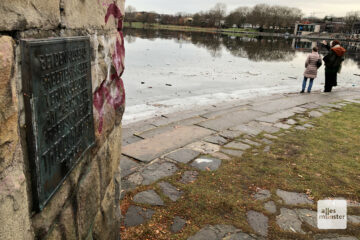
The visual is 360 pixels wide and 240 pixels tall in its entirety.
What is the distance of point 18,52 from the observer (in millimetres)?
1028

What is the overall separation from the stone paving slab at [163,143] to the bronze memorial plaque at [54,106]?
104 inches

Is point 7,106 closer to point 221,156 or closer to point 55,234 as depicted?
point 55,234

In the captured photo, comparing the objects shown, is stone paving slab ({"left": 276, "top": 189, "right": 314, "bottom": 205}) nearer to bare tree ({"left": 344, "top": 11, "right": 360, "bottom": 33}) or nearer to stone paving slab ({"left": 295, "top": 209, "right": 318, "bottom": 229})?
stone paving slab ({"left": 295, "top": 209, "right": 318, "bottom": 229})

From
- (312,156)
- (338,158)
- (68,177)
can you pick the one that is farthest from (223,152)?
(68,177)

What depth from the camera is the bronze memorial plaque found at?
111 centimetres

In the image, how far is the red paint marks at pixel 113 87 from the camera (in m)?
2.06

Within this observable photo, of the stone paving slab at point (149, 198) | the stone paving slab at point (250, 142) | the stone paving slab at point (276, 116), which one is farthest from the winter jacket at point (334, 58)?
the stone paving slab at point (149, 198)

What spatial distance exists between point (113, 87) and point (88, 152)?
0.77m

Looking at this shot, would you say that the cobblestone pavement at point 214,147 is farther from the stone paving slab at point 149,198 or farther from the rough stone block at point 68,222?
the rough stone block at point 68,222

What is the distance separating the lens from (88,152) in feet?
5.98

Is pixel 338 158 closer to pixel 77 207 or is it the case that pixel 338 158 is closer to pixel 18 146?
pixel 77 207

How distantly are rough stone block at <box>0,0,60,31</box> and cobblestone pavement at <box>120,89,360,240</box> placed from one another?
7.22 ft

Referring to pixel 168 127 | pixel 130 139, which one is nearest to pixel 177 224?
pixel 130 139

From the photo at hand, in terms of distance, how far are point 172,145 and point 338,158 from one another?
2.63 metres
